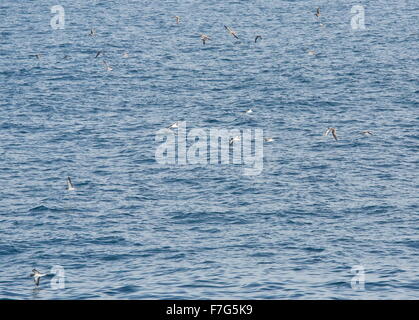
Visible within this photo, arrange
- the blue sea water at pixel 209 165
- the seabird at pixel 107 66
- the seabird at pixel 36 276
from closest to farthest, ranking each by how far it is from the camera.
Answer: the seabird at pixel 36 276, the blue sea water at pixel 209 165, the seabird at pixel 107 66

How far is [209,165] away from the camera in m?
81.9

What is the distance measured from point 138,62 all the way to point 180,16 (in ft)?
101

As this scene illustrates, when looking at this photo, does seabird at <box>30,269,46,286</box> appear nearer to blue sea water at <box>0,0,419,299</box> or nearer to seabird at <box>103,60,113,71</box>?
blue sea water at <box>0,0,419,299</box>

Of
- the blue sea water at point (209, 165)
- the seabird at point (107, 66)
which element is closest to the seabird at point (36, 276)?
the blue sea water at point (209, 165)

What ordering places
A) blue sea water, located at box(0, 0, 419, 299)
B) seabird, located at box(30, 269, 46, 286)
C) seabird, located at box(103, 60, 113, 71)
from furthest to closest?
seabird, located at box(103, 60, 113, 71) < blue sea water, located at box(0, 0, 419, 299) < seabird, located at box(30, 269, 46, 286)

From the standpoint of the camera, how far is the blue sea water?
185 ft

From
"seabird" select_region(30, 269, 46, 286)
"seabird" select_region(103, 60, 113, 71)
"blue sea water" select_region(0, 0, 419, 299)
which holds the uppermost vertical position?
"seabird" select_region(103, 60, 113, 71)

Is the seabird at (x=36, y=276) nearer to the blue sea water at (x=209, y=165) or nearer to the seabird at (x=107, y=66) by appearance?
the blue sea water at (x=209, y=165)

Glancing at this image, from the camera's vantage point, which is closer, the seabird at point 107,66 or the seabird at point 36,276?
the seabird at point 36,276

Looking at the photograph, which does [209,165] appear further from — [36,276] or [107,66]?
[107,66]

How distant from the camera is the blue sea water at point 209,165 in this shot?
56.3 m

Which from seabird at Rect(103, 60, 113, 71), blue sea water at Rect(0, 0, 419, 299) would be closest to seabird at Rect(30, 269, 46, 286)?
blue sea water at Rect(0, 0, 419, 299)

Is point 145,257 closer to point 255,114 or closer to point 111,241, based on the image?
point 111,241
